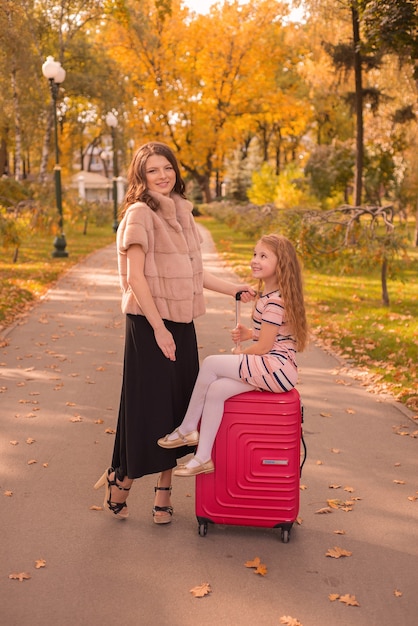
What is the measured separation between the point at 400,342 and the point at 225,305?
4.25 metres

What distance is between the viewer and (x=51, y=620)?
3432 mm

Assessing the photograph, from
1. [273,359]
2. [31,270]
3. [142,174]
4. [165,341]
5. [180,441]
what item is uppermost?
[142,174]

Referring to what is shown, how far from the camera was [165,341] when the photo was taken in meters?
4.20

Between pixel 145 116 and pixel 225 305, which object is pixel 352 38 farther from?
pixel 145 116

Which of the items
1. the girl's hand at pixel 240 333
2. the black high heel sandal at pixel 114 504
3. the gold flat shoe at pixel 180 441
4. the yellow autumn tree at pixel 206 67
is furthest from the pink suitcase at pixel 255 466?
the yellow autumn tree at pixel 206 67

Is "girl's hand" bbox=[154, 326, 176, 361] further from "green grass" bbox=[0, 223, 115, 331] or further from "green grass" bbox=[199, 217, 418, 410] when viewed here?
"green grass" bbox=[0, 223, 115, 331]

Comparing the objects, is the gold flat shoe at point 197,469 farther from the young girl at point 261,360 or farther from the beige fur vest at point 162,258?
the beige fur vest at point 162,258

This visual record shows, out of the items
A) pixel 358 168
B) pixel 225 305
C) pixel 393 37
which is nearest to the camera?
pixel 393 37

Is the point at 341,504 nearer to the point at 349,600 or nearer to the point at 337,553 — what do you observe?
the point at 337,553

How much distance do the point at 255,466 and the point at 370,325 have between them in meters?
7.54

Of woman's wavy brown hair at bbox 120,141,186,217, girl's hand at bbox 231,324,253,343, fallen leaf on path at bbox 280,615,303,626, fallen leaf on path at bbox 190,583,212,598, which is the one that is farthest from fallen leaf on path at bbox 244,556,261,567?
woman's wavy brown hair at bbox 120,141,186,217

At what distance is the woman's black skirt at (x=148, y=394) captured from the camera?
14.2ft

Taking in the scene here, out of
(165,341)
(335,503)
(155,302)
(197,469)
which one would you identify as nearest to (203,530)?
(197,469)

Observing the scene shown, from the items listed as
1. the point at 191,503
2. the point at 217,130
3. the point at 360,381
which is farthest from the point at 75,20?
the point at 191,503
